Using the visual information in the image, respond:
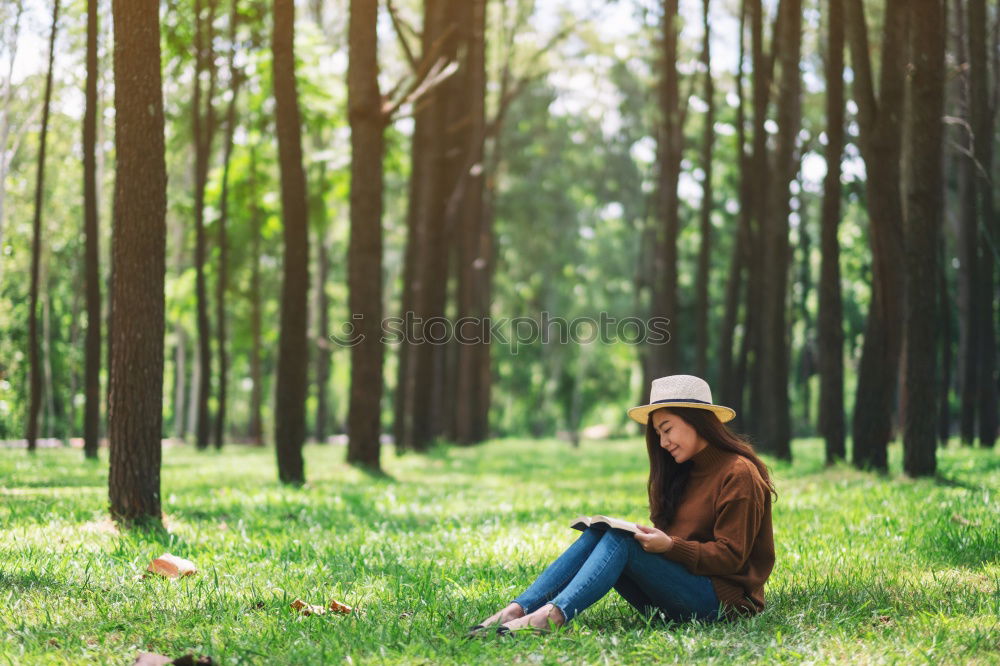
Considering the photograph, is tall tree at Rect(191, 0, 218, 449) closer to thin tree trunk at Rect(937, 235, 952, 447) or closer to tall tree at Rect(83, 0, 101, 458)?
tall tree at Rect(83, 0, 101, 458)

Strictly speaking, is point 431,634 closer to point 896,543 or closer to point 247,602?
point 247,602

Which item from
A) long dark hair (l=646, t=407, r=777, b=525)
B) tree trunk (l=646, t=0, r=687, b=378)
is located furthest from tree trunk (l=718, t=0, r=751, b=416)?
long dark hair (l=646, t=407, r=777, b=525)

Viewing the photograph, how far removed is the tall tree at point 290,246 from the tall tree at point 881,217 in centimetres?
783

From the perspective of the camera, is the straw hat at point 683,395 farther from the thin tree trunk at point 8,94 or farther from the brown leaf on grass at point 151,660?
the thin tree trunk at point 8,94

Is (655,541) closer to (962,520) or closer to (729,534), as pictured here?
(729,534)

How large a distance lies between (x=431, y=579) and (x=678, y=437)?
2.27m

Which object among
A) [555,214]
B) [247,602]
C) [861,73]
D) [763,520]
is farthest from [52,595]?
[555,214]

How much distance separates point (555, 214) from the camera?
145 feet

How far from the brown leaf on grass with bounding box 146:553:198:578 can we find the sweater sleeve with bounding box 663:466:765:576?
3.31m

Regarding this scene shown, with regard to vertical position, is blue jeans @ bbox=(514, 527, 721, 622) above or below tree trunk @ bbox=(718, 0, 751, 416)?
below

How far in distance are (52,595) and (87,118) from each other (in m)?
15.6

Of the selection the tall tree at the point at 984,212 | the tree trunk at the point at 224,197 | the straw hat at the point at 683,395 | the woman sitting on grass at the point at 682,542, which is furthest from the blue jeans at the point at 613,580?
the tree trunk at the point at 224,197

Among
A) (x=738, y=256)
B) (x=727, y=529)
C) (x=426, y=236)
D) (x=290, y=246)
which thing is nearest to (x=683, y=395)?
(x=727, y=529)

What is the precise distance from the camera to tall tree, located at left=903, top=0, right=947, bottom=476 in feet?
42.7
